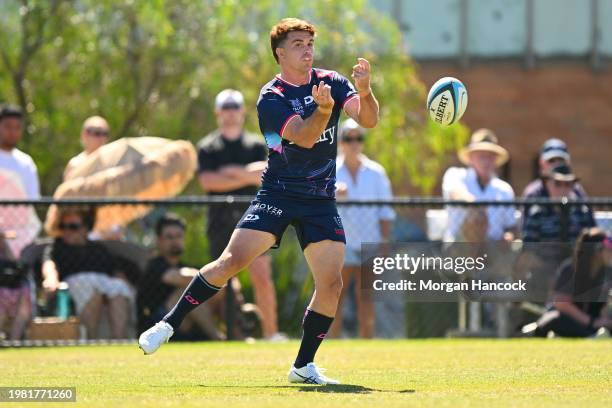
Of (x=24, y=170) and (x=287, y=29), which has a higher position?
(x=287, y=29)

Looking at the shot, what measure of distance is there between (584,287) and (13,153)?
18.3ft

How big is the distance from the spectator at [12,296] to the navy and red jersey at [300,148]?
188 inches

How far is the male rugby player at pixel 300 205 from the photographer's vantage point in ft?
28.3

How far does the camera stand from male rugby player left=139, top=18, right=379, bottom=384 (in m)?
8.63

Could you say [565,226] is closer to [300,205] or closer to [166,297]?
[166,297]

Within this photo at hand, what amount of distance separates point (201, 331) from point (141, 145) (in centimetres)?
212

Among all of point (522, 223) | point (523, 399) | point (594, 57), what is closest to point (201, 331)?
point (522, 223)

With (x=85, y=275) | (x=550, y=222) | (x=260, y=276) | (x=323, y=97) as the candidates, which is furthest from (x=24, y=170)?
(x=323, y=97)

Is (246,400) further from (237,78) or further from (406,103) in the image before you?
(406,103)

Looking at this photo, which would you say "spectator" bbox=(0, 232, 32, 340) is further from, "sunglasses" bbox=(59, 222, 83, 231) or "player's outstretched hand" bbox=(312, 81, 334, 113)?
"player's outstretched hand" bbox=(312, 81, 334, 113)

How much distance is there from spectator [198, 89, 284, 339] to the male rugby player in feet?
15.4

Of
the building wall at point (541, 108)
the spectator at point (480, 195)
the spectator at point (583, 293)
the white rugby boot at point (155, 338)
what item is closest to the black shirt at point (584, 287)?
the spectator at point (583, 293)

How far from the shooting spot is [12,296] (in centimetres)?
1295

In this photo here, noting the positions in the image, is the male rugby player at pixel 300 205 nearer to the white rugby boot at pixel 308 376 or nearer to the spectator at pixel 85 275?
the white rugby boot at pixel 308 376
